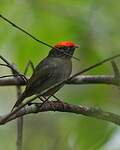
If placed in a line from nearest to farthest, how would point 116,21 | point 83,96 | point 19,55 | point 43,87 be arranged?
point 116,21, point 19,55, point 83,96, point 43,87

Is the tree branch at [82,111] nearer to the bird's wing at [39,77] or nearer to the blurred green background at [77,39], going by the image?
the blurred green background at [77,39]

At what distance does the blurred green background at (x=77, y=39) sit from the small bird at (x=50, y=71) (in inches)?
8.2

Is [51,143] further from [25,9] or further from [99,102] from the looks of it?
[25,9]

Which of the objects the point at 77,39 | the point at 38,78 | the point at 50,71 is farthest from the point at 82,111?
the point at 50,71

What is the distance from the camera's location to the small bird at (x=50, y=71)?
436cm

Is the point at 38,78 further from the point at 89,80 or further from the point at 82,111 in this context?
the point at 82,111

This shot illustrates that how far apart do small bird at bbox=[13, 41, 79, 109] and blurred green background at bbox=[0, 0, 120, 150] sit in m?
0.21

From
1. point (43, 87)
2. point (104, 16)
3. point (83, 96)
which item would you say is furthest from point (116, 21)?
point (43, 87)

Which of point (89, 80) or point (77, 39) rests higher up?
point (77, 39)

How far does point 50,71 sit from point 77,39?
1239mm

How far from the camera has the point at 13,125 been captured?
612 centimetres

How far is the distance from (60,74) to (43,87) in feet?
0.86

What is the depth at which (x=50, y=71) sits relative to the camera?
479 cm

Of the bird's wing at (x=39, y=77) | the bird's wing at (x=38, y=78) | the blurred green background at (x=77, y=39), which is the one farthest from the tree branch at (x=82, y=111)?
the bird's wing at (x=39, y=77)
